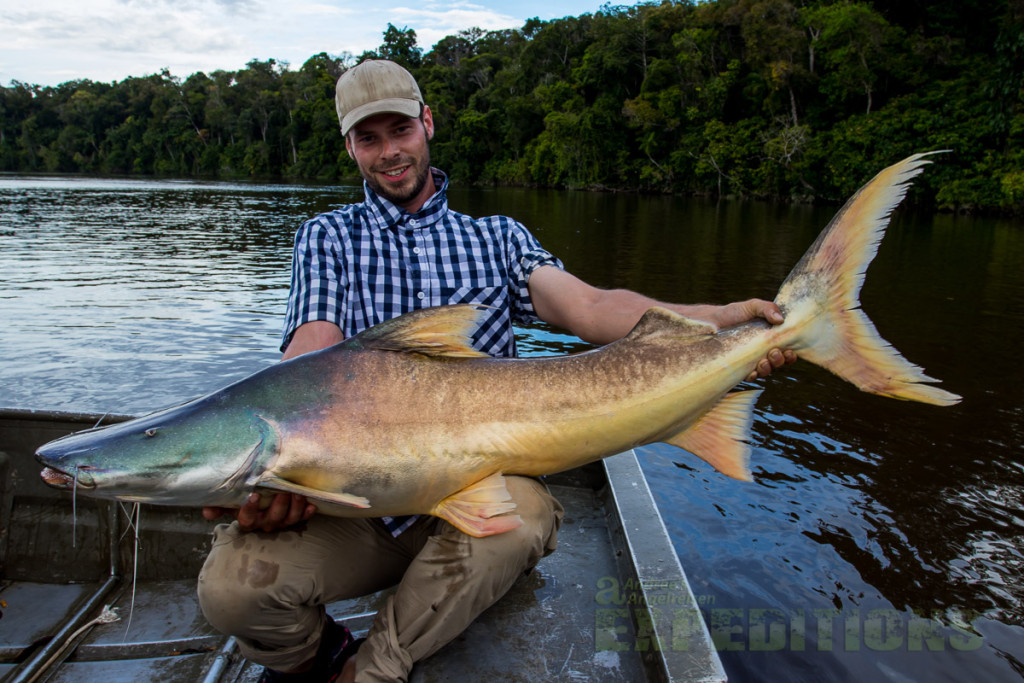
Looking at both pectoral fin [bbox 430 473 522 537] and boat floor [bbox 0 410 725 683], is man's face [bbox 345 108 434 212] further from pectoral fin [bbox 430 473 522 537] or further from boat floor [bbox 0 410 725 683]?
boat floor [bbox 0 410 725 683]

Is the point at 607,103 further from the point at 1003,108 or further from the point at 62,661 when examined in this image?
the point at 62,661

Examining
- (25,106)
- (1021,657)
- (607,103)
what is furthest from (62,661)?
(25,106)

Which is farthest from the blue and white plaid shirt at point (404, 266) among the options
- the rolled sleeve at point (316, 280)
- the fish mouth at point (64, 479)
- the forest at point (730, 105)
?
the forest at point (730, 105)

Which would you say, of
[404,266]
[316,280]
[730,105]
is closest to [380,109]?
[404,266]

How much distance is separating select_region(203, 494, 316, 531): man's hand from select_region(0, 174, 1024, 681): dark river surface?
11.0ft

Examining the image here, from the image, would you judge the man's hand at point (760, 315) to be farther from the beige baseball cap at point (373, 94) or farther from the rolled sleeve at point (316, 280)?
the beige baseball cap at point (373, 94)

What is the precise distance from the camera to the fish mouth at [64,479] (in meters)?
2.00

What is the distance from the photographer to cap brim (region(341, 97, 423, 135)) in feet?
10.4

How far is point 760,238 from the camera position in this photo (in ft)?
83.1

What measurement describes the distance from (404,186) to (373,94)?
0.45 metres

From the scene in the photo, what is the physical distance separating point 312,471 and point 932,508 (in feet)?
20.5

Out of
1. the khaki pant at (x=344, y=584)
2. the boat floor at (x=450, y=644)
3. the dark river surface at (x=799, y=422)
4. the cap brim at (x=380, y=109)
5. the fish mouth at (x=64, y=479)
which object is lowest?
the dark river surface at (x=799, y=422)

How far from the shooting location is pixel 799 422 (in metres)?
8.30

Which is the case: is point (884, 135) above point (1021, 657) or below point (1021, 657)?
above
